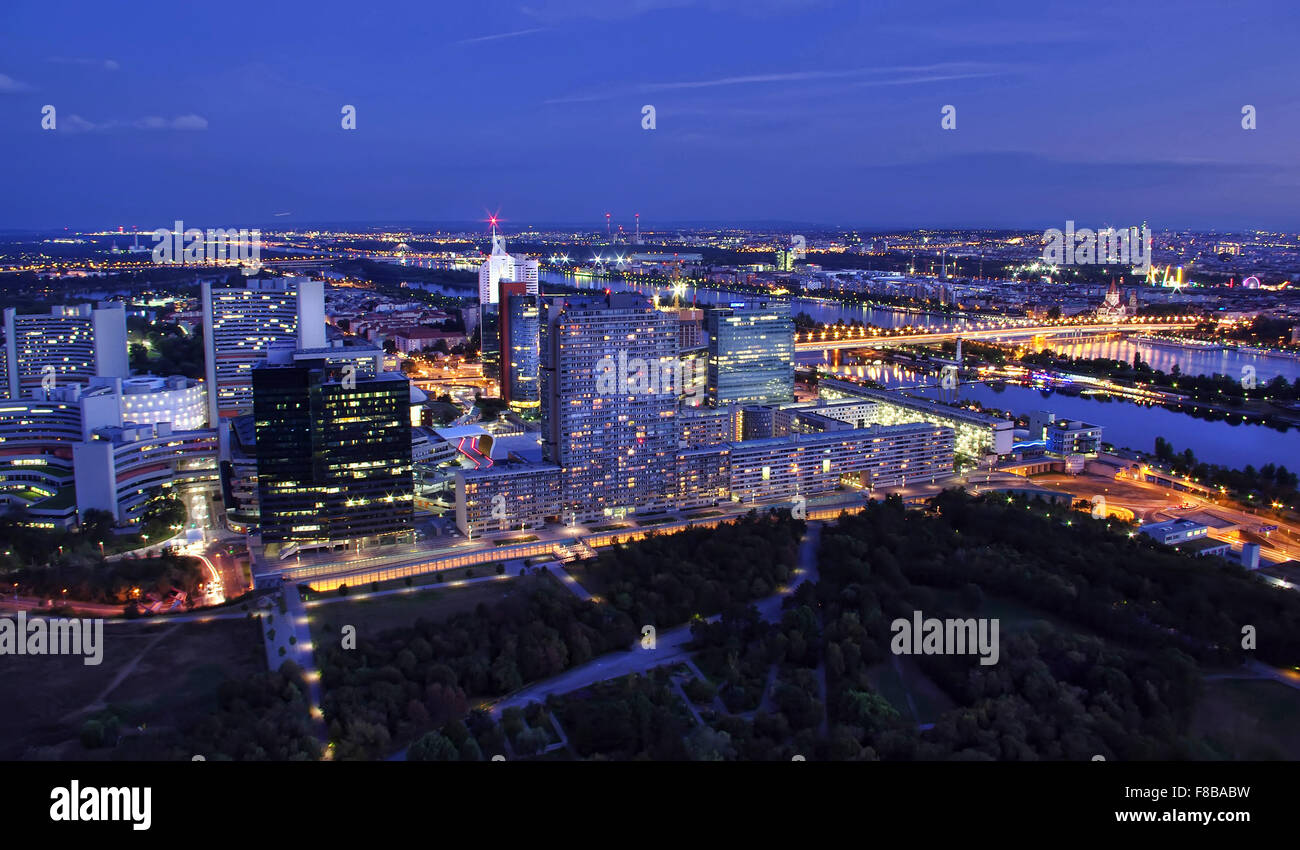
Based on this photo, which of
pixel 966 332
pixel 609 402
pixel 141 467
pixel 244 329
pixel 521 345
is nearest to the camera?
pixel 609 402

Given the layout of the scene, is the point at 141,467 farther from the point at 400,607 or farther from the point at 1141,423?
the point at 1141,423

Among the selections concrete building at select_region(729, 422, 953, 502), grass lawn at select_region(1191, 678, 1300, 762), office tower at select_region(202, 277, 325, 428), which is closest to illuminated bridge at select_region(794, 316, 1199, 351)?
concrete building at select_region(729, 422, 953, 502)

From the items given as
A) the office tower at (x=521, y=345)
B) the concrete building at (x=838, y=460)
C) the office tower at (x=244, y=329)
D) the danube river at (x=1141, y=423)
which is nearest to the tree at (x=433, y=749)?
the concrete building at (x=838, y=460)

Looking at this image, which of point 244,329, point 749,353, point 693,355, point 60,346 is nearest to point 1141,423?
point 749,353

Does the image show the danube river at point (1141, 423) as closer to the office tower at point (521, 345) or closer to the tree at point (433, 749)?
the office tower at point (521, 345)
